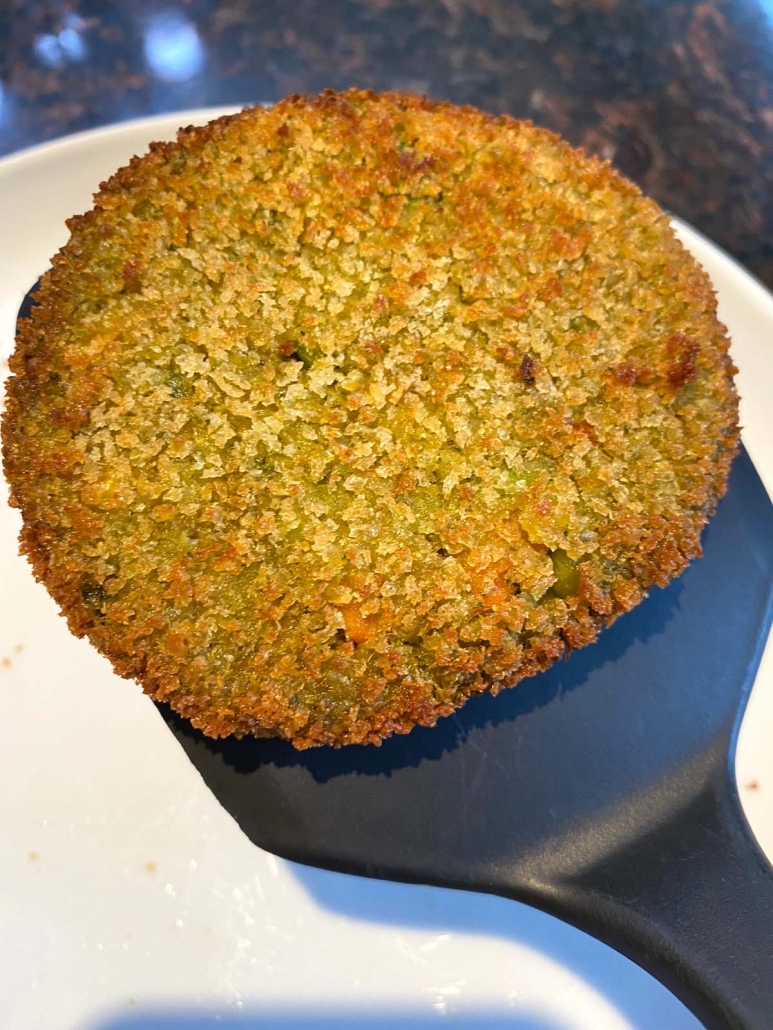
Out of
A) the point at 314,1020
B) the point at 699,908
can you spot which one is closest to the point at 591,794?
the point at 699,908

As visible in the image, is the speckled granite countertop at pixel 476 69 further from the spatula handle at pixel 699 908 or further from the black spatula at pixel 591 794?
the spatula handle at pixel 699 908

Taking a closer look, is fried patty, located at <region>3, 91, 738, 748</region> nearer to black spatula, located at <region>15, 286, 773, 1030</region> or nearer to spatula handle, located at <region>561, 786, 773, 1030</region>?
black spatula, located at <region>15, 286, 773, 1030</region>

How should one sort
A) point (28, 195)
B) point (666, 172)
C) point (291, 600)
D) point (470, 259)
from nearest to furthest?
point (291, 600) < point (470, 259) < point (28, 195) < point (666, 172)

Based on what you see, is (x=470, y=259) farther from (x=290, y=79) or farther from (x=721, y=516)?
(x=290, y=79)

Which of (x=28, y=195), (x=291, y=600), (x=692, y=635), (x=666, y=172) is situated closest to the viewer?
(x=291, y=600)

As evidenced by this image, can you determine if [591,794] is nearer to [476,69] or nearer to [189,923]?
[189,923]

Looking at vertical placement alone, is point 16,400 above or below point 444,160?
below

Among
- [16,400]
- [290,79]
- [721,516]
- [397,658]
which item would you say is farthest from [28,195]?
[721,516]
